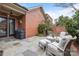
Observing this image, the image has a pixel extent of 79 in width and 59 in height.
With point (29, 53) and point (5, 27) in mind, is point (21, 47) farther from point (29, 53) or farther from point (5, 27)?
point (5, 27)

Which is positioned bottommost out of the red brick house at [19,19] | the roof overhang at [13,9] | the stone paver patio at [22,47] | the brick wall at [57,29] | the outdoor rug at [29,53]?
the outdoor rug at [29,53]

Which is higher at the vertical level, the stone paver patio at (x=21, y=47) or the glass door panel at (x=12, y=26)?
the glass door panel at (x=12, y=26)

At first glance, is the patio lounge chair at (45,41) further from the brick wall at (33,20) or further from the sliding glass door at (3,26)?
the sliding glass door at (3,26)

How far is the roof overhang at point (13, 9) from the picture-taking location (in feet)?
7.68

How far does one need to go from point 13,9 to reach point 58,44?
1116 millimetres

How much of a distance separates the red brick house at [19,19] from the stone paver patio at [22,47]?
0.15 metres

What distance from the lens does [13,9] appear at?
2.38 m

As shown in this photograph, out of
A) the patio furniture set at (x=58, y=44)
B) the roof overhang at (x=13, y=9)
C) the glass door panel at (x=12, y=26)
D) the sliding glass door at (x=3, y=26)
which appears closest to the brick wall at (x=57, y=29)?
the patio furniture set at (x=58, y=44)

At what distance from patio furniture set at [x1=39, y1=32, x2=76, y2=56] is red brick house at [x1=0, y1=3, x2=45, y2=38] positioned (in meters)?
0.31

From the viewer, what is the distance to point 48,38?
2449mm

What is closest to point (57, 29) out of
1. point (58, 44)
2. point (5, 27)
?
point (58, 44)

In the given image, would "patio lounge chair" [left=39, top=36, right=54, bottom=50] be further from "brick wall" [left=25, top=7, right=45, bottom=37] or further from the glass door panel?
the glass door panel

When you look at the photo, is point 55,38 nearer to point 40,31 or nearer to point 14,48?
point 40,31

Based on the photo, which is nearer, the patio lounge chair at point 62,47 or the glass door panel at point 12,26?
the patio lounge chair at point 62,47
